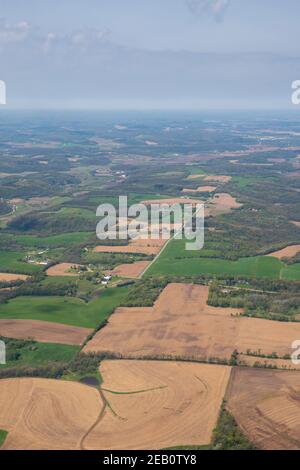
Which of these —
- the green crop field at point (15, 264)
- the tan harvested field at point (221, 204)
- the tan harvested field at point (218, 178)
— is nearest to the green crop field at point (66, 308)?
the green crop field at point (15, 264)

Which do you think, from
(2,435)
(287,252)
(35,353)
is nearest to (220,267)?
(287,252)

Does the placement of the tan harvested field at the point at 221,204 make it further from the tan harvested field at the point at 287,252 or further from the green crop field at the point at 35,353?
the green crop field at the point at 35,353

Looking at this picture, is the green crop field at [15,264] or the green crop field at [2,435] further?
the green crop field at [15,264]

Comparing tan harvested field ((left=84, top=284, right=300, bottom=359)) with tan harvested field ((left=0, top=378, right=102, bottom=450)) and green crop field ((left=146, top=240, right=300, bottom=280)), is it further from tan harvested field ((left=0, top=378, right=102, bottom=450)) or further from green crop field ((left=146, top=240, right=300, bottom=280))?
green crop field ((left=146, top=240, right=300, bottom=280))

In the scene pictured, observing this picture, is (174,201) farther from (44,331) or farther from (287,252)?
(44,331)

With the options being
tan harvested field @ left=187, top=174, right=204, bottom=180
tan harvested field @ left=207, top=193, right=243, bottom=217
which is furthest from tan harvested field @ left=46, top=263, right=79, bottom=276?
tan harvested field @ left=187, top=174, right=204, bottom=180
